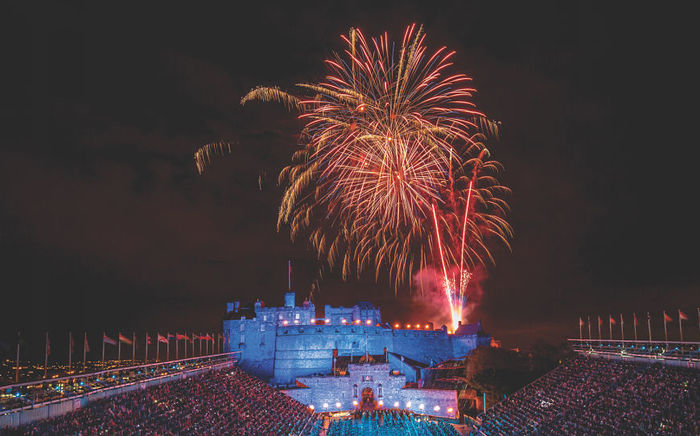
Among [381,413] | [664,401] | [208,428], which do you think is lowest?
[381,413]

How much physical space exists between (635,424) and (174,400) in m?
24.7

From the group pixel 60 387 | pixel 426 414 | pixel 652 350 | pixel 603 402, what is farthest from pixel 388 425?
pixel 60 387

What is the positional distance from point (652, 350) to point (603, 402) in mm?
7459

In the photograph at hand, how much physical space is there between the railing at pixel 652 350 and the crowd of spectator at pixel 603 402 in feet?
2.86

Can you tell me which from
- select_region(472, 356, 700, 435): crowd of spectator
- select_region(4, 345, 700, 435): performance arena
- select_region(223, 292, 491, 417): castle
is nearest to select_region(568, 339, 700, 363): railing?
select_region(4, 345, 700, 435): performance arena

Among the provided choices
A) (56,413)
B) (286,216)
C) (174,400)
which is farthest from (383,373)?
(56,413)

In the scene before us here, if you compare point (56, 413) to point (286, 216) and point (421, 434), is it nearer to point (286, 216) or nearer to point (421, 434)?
point (286, 216)

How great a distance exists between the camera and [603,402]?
30.4 metres

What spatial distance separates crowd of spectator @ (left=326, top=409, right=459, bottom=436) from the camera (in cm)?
3875

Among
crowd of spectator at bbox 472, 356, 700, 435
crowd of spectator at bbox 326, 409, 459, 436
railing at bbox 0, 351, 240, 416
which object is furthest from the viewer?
crowd of spectator at bbox 326, 409, 459, 436

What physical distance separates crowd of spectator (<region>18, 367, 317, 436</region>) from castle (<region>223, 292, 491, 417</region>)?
4.55 metres

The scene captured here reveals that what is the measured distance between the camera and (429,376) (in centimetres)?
5500

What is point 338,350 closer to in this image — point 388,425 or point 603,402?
point 388,425

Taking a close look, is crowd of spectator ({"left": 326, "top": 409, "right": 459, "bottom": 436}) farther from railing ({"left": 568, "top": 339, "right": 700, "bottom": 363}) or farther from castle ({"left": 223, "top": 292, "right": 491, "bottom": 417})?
railing ({"left": 568, "top": 339, "right": 700, "bottom": 363})
